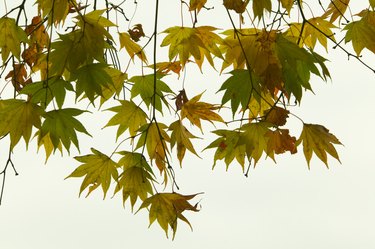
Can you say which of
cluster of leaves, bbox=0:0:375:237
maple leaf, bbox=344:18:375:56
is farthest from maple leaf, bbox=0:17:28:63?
maple leaf, bbox=344:18:375:56

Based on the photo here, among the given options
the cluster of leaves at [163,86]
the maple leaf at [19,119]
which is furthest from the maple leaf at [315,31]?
the maple leaf at [19,119]

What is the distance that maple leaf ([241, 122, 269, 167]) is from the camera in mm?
1487

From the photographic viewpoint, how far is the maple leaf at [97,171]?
1615 mm

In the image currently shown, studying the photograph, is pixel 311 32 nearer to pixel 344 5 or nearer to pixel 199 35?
pixel 344 5

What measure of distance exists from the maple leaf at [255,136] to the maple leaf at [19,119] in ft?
1.57

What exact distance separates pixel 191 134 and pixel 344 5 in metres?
0.56

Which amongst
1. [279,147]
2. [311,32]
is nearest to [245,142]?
[279,147]

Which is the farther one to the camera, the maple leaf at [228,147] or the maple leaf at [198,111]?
the maple leaf at [198,111]

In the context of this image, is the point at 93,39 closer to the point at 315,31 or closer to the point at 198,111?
the point at 198,111

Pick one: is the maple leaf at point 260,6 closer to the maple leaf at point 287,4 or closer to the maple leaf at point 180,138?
the maple leaf at point 287,4

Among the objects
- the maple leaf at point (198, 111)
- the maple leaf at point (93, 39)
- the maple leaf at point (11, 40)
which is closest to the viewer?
the maple leaf at point (93, 39)

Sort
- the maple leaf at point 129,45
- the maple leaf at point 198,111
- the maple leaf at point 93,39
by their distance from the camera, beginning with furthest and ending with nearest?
the maple leaf at point 129,45, the maple leaf at point 198,111, the maple leaf at point 93,39

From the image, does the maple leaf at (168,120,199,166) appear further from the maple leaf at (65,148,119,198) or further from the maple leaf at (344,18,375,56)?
the maple leaf at (344,18,375,56)

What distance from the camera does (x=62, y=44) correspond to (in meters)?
1.31
